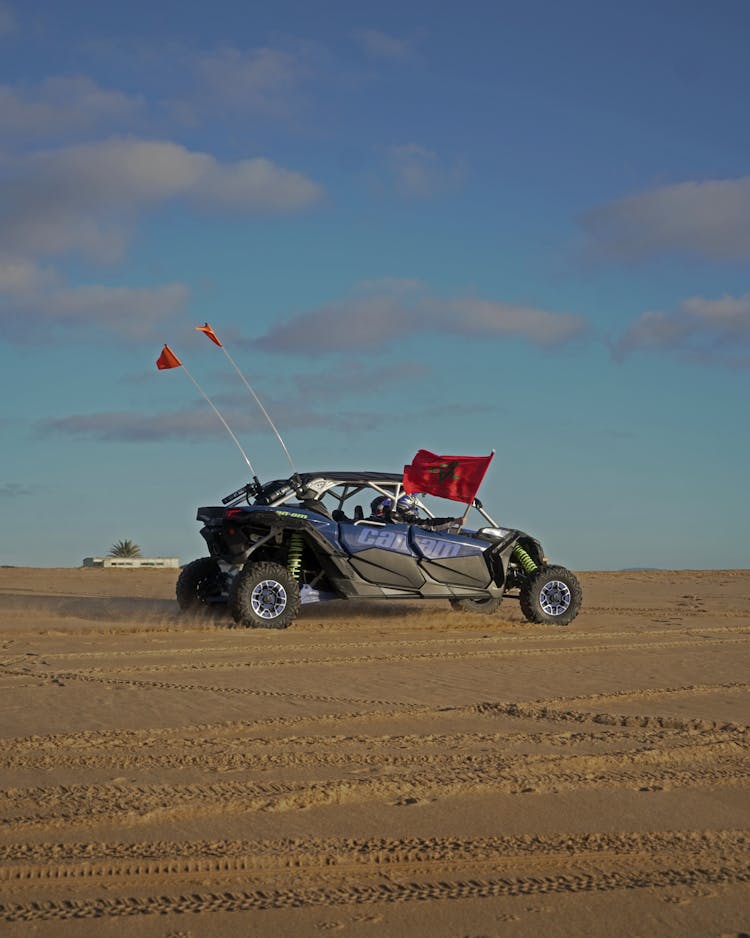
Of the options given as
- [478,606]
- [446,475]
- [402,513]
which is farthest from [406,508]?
[478,606]

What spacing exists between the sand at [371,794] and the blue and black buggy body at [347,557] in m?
2.14

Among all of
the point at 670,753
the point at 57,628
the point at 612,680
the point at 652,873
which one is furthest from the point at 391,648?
the point at 652,873

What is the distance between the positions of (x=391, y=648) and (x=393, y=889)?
269 inches

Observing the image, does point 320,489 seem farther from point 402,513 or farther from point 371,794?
point 371,794

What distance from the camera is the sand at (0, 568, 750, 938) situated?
11.4ft

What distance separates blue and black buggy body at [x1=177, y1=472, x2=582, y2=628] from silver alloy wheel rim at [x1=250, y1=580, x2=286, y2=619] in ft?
0.04

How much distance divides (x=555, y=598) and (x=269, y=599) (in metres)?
3.59

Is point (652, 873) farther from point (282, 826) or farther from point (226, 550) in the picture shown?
point (226, 550)

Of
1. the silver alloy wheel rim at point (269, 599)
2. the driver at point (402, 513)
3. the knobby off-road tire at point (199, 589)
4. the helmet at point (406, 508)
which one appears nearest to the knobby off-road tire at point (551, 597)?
the driver at point (402, 513)

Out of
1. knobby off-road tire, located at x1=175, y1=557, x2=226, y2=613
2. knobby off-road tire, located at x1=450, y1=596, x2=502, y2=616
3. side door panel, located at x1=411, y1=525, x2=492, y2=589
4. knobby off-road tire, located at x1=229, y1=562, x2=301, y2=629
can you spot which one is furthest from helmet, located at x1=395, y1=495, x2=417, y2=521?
knobby off-road tire, located at x1=175, y1=557, x2=226, y2=613

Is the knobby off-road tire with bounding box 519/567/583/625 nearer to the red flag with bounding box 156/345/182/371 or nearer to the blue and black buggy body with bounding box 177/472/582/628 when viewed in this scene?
the blue and black buggy body with bounding box 177/472/582/628

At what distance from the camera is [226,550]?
12.2m

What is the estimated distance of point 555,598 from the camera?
1337cm

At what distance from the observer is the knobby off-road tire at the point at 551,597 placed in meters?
13.2
